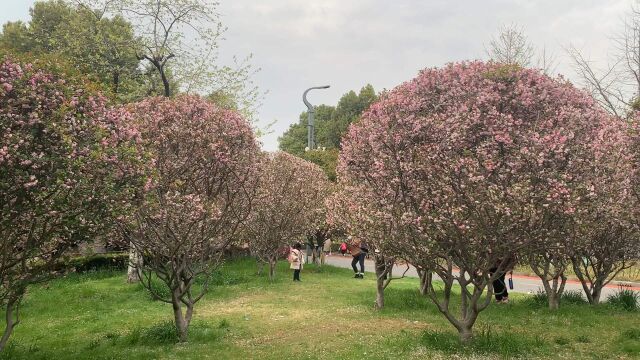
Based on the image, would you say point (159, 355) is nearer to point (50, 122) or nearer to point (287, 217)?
point (50, 122)

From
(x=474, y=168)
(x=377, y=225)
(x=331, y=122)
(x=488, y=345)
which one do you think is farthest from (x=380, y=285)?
(x=331, y=122)

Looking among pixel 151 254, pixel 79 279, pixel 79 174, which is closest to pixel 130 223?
pixel 151 254

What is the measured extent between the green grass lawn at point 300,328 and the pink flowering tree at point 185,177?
1616 millimetres

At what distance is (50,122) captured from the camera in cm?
790

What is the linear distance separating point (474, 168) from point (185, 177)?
21.9 feet

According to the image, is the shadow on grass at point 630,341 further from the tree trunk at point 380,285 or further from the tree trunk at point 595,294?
the tree trunk at point 380,285

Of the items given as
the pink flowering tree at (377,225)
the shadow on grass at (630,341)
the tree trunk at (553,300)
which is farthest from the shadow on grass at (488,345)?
the tree trunk at (553,300)

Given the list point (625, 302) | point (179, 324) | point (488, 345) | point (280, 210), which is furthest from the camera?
point (280, 210)

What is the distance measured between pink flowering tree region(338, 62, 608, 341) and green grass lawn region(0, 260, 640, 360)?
1621 millimetres

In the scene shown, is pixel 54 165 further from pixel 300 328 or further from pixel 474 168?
pixel 300 328

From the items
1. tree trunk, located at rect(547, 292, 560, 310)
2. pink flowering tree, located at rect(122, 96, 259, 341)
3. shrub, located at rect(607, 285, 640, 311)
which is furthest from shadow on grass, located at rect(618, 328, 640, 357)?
pink flowering tree, located at rect(122, 96, 259, 341)

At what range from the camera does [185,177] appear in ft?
39.7

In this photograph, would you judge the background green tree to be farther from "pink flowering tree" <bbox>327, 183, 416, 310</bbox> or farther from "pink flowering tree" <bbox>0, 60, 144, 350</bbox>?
"pink flowering tree" <bbox>0, 60, 144, 350</bbox>

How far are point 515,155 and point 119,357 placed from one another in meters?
9.30
